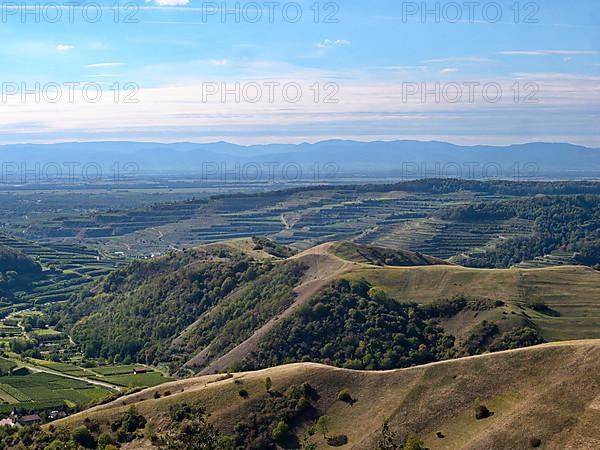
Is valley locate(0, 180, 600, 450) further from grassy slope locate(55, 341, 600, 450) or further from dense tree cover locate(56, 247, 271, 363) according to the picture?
dense tree cover locate(56, 247, 271, 363)

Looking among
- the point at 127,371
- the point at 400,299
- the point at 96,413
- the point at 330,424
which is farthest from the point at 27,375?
the point at 330,424

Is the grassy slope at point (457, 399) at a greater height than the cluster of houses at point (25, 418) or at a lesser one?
greater

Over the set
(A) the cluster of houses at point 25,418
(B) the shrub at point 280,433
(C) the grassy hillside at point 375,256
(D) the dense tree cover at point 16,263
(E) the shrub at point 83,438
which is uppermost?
(C) the grassy hillside at point 375,256

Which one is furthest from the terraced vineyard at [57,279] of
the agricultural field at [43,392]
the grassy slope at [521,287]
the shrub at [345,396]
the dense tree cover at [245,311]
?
the shrub at [345,396]

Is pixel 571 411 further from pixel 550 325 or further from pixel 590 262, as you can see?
pixel 590 262

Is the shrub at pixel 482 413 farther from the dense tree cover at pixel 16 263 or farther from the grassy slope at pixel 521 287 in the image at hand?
the dense tree cover at pixel 16 263
